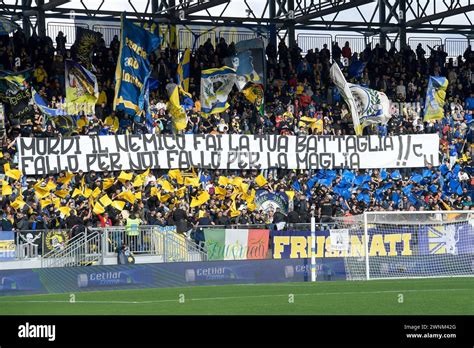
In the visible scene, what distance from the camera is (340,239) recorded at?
31.5 m

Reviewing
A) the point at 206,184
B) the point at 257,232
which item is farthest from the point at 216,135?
the point at 257,232

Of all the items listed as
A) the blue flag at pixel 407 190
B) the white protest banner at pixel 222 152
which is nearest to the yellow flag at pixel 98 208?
the white protest banner at pixel 222 152

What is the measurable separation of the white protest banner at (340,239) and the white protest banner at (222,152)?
8.68 metres

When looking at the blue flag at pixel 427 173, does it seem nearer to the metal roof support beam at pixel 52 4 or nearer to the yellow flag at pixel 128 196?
the yellow flag at pixel 128 196

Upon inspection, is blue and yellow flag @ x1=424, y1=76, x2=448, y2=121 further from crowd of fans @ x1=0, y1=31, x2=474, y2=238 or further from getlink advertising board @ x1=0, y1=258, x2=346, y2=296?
getlink advertising board @ x1=0, y1=258, x2=346, y2=296

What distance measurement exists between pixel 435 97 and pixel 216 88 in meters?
9.37

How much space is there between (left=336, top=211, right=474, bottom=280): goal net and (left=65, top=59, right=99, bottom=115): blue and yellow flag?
37.0 ft

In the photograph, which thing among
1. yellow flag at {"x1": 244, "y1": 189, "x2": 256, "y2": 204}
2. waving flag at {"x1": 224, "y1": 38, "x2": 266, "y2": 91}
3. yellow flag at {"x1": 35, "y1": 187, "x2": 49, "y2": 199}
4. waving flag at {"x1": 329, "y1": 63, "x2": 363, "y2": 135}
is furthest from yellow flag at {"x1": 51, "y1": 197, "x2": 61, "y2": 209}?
waving flag at {"x1": 329, "y1": 63, "x2": 363, "y2": 135}

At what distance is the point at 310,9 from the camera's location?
1917 inches

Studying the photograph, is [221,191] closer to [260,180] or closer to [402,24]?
[260,180]

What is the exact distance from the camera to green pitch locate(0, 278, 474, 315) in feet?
64.9

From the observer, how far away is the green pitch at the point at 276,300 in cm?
1978

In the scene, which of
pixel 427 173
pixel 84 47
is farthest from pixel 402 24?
pixel 84 47

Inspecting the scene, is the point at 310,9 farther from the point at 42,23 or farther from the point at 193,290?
the point at 193,290
